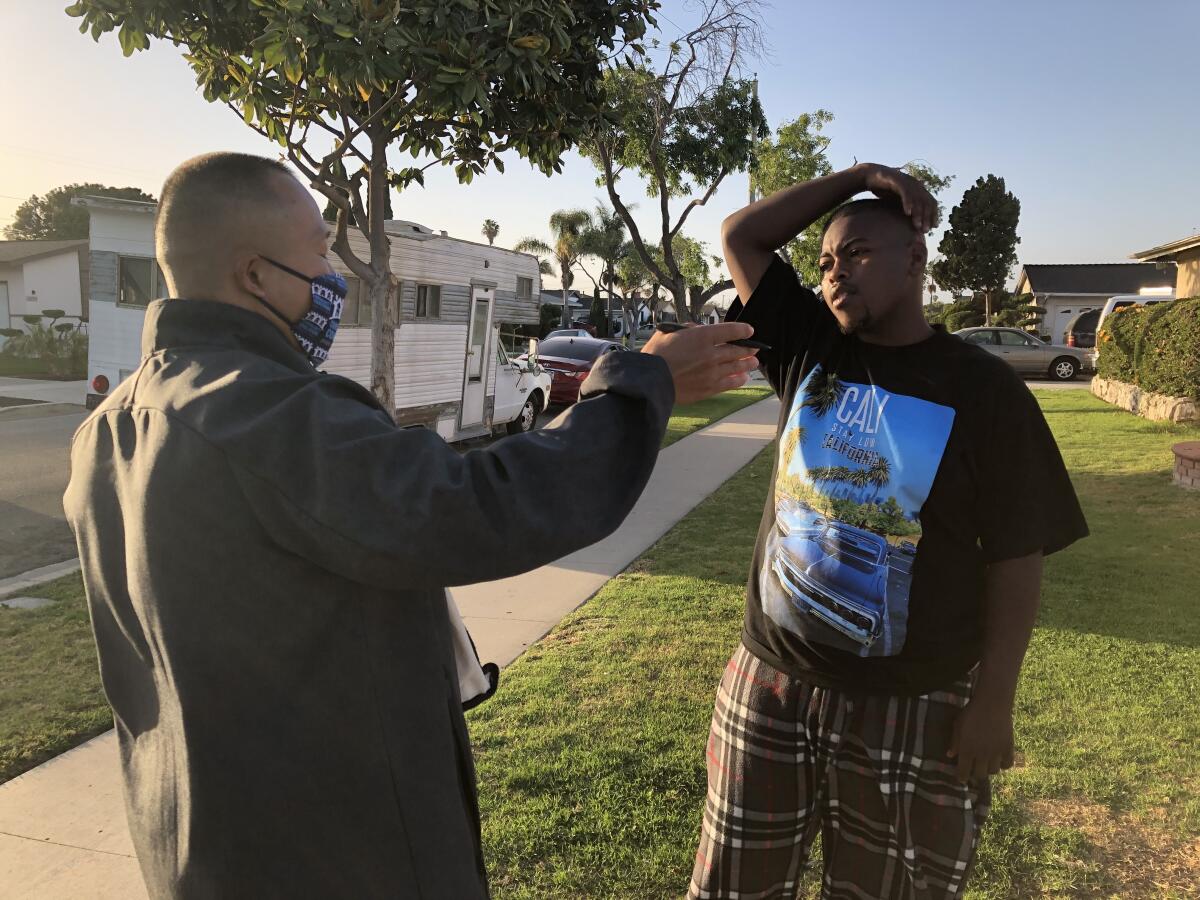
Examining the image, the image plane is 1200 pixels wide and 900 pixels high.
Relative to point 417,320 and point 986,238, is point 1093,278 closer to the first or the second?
point 986,238

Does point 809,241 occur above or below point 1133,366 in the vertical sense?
above

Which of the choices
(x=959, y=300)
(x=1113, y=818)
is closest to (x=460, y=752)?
(x=1113, y=818)

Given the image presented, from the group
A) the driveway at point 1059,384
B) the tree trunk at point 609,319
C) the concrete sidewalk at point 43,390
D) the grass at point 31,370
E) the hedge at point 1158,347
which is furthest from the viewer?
the tree trunk at point 609,319

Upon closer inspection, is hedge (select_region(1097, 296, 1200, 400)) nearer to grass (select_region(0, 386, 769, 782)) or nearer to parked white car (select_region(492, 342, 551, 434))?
parked white car (select_region(492, 342, 551, 434))

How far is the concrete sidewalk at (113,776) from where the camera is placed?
2.88 metres

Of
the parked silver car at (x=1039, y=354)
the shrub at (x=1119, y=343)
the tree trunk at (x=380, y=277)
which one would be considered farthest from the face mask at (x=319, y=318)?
the parked silver car at (x=1039, y=354)

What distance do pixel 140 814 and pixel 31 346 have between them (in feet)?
88.0

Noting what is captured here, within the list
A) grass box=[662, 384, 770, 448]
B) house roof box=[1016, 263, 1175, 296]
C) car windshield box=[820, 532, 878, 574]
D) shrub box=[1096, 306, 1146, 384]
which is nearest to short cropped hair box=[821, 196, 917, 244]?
car windshield box=[820, 532, 878, 574]

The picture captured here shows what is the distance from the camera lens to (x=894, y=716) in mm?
1837

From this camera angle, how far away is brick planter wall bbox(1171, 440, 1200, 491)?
8.51 metres

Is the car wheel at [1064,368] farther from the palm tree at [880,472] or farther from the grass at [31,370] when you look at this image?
the grass at [31,370]

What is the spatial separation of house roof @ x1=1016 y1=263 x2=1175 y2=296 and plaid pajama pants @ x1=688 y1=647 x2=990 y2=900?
5435cm

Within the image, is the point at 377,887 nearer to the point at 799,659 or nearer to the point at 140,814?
the point at 140,814

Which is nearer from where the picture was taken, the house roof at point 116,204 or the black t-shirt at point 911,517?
the black t-shirt at point 911,517
